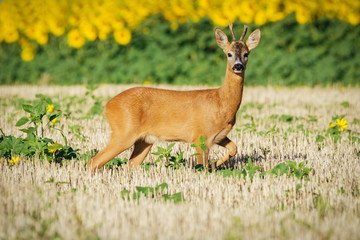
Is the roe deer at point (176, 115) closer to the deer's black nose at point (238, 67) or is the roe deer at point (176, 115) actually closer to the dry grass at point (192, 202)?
the deer's black nose at point (238, 67)

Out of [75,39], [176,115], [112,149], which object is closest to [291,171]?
[176,115]

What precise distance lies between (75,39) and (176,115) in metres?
12.2

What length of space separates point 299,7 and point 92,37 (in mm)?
7789

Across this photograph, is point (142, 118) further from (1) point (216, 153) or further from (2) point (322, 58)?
(2) point (322, 58)

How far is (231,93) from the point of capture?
5.41 m

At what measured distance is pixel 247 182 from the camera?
479 cm

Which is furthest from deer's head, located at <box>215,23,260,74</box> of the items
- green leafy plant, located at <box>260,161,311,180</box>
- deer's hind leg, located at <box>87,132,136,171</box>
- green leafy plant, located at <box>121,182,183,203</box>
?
green leafy plant, located at <box>121,182,183,203</box>

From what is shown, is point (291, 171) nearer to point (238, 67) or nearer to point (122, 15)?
point (238, 67)

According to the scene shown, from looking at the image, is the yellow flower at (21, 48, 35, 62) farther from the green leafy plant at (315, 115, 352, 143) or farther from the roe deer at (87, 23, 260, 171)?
the green leafy plant at (315, 115, 352, 143)

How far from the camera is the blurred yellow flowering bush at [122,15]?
618 inches

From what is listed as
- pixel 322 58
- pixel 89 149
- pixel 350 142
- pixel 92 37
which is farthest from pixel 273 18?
pixel 89 149

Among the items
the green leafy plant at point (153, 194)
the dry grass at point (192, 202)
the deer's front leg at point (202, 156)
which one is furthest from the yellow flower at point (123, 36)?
the green leafy plant at point (153, 194)

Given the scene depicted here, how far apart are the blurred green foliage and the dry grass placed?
8.75 m

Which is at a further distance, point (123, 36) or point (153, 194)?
point (123, 36)
